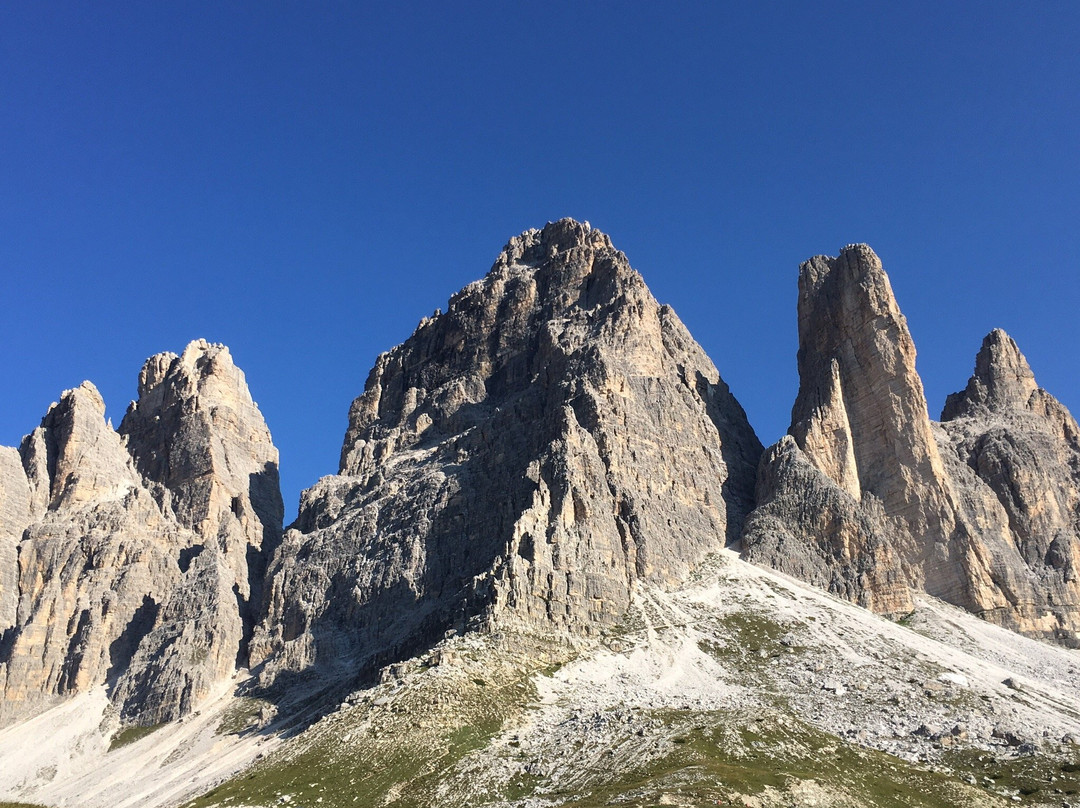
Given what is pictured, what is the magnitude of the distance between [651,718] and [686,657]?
24.7 metres

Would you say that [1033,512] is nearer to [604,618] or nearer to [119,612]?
[604,618]

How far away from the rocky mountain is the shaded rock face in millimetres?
546

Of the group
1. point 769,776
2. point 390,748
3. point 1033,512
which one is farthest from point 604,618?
point 1033,512

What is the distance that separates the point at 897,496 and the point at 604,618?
68.8 m

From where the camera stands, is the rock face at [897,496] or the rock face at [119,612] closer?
the rock face at [119,612]

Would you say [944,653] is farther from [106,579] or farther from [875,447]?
[106,579]

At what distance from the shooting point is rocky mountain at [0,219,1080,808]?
327 feet

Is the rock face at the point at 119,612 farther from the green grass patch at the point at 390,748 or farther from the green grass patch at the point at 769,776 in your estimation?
the green grass patch at the point at 769,776

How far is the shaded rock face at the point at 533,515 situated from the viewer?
470ft

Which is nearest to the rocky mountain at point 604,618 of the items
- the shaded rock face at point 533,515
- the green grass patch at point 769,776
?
the green grass patch at point 769,776

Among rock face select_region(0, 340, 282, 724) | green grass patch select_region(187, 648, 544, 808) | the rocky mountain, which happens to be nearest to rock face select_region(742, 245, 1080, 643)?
the rocky mountain

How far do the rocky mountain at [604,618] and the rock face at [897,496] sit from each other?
0.57 m

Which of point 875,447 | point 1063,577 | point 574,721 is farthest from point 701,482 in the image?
point 574,721

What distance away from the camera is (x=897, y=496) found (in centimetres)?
17825
